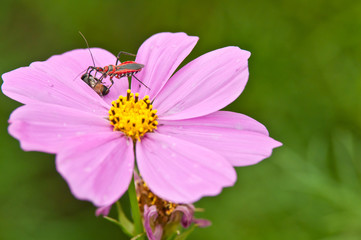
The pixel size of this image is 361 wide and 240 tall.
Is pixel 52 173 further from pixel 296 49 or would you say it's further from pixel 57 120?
pixel 57 120

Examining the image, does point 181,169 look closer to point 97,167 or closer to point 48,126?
point 97,167

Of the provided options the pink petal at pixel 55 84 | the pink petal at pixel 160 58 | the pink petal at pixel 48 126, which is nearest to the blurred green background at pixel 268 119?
the pink petal at pixel 160 58


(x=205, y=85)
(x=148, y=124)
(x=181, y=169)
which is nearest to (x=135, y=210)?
(x=181, y=169)

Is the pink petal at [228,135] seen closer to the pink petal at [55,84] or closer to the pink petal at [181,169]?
the pink petal at [181,169]

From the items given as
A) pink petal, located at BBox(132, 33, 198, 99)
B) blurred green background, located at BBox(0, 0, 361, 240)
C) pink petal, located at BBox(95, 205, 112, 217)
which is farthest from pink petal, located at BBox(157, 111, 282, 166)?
blurred green background, located at BBox(0, 0, 361, 240)

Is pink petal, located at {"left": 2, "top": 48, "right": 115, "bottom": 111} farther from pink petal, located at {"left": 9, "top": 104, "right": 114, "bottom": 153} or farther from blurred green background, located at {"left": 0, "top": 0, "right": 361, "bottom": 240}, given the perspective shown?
blurred green background, located at {"left": 0, "top": 0, "right": 361, "bottom": 240}

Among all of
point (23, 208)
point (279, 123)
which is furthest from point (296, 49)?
point (23, 208)
